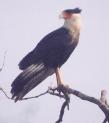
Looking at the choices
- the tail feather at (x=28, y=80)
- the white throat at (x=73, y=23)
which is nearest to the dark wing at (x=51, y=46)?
the white throat at (x=73, y=23)

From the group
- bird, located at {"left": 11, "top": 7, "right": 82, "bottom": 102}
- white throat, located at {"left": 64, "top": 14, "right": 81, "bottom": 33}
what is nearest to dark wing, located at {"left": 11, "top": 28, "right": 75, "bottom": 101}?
bird, located at {"left": 11, "top": 7, "right": 82, "bottom": 102}

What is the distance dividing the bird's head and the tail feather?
1.74 metres

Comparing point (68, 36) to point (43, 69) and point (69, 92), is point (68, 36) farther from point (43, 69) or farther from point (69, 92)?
point (69, 92)

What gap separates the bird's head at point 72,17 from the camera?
37.5ft

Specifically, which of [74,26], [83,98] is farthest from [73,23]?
[83,98]

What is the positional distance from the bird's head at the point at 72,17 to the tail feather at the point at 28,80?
1.74m

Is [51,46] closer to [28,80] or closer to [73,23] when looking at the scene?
[73,23]

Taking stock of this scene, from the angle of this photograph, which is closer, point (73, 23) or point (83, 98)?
point (83, 98)

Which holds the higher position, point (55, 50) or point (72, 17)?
point (72, 17)

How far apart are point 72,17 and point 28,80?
2854mm

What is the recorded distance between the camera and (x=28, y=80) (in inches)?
365

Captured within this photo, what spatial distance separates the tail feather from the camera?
351 inches

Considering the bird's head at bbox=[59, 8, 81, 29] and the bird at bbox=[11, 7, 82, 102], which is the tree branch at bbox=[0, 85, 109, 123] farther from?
the bird's head at bbox=[59, 8, 81, 29]

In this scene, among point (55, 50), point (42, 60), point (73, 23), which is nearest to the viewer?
point (42, 60)
